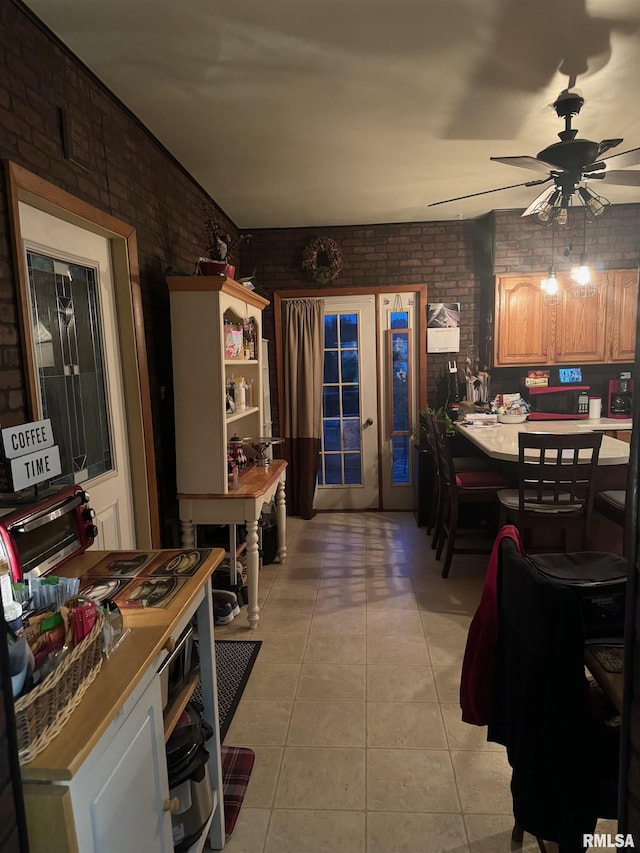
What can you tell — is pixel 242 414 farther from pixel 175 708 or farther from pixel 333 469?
pixel 175 708

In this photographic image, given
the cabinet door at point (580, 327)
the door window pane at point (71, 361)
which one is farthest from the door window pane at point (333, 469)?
the door window pane at point (71, 361)

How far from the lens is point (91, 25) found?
1906mm

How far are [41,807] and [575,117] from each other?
11.3 feet

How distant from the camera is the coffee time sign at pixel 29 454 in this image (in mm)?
1388

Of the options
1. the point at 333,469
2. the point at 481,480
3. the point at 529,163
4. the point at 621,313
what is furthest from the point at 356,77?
A: the point at 333,469

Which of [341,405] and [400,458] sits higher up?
[341,405]

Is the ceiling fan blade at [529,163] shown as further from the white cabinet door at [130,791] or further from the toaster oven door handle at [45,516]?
the white cabinet door at [130,791]

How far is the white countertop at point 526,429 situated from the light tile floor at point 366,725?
96 centimetres

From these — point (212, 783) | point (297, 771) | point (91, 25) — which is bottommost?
point (297, 771)

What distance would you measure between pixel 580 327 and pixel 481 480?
6.03 ft

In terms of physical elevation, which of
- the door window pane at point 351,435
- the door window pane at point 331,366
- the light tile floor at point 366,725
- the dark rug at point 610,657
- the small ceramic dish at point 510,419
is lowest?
the light tile floor at point 366,725

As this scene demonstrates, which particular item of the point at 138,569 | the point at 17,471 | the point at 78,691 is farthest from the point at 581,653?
the point at 17,471

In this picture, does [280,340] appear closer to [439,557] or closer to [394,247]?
[394,247]

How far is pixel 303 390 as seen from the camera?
505 cm
